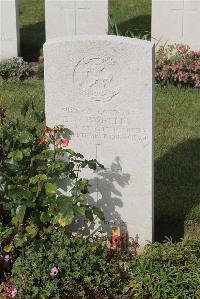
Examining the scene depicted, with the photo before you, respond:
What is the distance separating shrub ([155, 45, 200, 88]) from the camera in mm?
9211

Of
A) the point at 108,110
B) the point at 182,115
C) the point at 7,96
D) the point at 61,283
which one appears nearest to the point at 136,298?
the point at 61,283

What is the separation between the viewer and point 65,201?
4762mm

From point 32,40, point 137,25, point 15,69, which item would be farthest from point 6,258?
point 137,25

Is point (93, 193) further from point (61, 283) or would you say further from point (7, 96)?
point (7, 96)

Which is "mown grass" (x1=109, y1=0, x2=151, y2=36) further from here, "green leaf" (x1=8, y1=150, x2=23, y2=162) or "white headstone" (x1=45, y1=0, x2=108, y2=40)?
"green leaf" (x1=8, y1=150, x2=23, y2=162)

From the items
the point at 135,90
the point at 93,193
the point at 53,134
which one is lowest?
the point at 93,193

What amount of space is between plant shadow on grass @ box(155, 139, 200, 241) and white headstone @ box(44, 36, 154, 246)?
576 mm

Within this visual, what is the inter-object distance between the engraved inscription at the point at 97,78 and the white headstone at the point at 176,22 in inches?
189

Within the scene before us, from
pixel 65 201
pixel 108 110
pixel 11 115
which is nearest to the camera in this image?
pixel 65 201

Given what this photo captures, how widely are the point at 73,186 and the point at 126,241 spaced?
569 millimetres

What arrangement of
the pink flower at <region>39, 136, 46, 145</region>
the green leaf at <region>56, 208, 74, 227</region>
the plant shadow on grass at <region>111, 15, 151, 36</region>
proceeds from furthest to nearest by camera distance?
the plant shadow on grass at <region>111, 15, 151, 36</region>
the pink flower at <region>39, 136, 46, 145</region>
the green leaf at <region>56, 208, 74, 227</region>

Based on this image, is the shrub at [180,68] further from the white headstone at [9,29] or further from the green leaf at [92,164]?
the green leaf at [92,164]

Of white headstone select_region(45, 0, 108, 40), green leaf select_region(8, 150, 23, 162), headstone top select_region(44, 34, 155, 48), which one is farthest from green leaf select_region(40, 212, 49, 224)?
white headstone select_region(45, 0, 108, 40)

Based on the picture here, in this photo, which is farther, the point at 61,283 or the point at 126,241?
the point at 126,241
